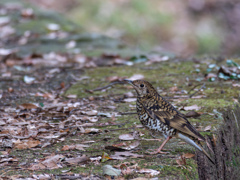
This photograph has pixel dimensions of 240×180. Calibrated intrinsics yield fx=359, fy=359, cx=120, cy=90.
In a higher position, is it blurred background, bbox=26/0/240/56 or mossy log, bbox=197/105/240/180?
blurred background, bbox=26/0/240/56

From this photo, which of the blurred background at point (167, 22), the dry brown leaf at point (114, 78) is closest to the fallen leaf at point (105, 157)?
the dry brown leaf at point (114, 78)

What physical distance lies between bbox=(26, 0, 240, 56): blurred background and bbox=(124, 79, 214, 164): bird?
9084 millimetres

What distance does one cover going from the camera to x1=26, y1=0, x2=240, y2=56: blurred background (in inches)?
519

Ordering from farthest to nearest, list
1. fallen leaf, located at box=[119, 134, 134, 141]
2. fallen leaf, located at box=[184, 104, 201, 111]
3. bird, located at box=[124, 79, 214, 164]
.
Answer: fallen leaf, located at box=[184, 104, 201, 111] → fallen leaf, located at box=[119, 134, 134, 141] → bird, located at box=[124, 79, 214, 164]

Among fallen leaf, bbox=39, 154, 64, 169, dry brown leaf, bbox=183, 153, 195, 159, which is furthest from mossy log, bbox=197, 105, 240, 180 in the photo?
fallen leaf, bbox=39, 154, 64, 169

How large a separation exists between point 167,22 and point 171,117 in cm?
1106

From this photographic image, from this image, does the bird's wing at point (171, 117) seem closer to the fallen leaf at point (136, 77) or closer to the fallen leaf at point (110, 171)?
the fallen leaf at point (110, 171)

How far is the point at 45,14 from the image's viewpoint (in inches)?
415

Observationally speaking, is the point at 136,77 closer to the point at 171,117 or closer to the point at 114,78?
the point at 114,78

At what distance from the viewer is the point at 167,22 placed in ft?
46.0

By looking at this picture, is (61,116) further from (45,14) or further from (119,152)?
(45,14)

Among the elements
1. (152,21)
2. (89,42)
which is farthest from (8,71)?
(152,21)

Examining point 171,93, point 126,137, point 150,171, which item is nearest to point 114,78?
point 171,93

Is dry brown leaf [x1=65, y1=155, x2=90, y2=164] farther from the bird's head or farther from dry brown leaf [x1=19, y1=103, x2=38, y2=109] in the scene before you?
dry brown leaf [x1=19, y1=103, x2=38, y2=109]
